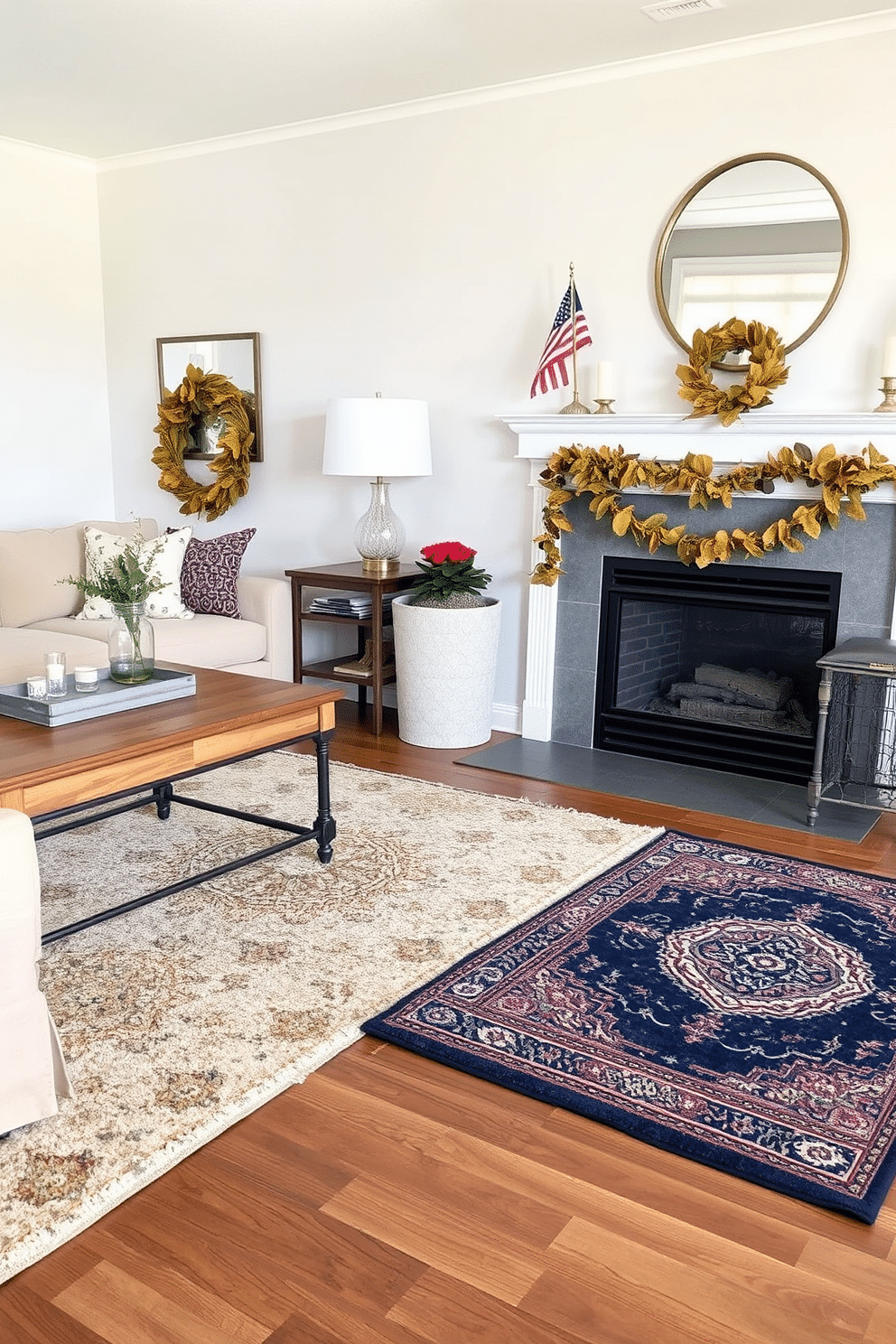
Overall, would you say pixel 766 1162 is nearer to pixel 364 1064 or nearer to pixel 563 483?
pixel 364 1064

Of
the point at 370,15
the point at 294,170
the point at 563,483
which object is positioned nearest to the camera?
the point at 370,15

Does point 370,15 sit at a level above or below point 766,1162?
above

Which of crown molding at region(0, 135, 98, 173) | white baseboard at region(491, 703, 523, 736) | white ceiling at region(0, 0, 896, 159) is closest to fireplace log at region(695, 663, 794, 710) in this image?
white baseboard at region(491, 703, 523, 736)

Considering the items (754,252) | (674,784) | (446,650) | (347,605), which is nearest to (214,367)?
(347,605)

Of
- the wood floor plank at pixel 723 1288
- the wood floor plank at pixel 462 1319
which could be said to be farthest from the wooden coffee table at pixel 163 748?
the wood floor plank at pixel 723 1288

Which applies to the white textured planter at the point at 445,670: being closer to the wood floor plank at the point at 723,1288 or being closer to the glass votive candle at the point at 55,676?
the glass votive candle at the point at 55,676

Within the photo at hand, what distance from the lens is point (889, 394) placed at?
3570 millimetres

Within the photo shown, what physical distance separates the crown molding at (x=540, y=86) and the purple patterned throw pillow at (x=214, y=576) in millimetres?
1812

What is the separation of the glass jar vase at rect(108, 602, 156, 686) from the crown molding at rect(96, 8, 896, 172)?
267cm

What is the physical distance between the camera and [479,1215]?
1726mm

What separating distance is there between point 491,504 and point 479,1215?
10.7 ft

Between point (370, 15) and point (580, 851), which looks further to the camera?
point (370, 15)

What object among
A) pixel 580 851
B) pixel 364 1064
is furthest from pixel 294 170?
pixel 364 1064

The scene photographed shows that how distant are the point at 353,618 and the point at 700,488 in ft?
4.96
